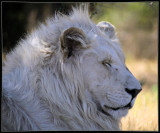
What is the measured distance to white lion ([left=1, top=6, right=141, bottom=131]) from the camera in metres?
2.92

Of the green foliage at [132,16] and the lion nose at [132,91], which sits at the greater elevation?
the green foliage at [132,16]

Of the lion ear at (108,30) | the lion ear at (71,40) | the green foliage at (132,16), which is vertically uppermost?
the green foliage at (132,16)

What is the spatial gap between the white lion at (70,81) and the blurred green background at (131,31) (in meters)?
0.56

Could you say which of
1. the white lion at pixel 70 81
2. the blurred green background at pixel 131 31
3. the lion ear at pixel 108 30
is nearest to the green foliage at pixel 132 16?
the blurred green background at pixel 131 31

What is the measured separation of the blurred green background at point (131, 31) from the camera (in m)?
4.60

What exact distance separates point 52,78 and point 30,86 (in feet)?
0.67

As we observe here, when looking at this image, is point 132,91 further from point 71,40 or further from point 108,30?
point 108,30

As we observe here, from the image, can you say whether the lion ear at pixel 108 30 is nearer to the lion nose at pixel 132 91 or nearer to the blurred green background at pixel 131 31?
the blurred green background at pixel 131 31

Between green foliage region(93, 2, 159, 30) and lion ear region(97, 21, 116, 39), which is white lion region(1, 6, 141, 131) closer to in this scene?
lion ear region(97, 21, 116, 39)

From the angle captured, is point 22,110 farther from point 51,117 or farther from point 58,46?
point 58,46

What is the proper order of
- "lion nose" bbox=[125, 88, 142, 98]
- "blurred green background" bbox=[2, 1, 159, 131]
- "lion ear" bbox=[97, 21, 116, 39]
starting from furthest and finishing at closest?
"blurred green background" bbox=[2, 1, 159, 131], "lion ear" bbox=[97, 21, 116, 39], "lion nose" bbox=[125, 88, 142, 98]

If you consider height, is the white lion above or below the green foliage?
below

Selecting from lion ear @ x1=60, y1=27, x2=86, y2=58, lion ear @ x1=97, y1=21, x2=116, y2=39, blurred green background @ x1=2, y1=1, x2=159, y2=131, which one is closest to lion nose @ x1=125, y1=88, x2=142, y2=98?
lion ear @ x1=60, y1=27, x2=86, y2=58

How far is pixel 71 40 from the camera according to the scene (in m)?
2.96
